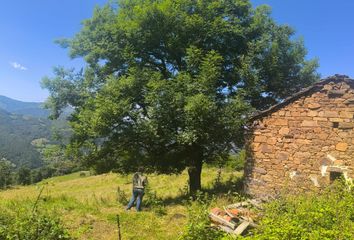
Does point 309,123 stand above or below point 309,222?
above

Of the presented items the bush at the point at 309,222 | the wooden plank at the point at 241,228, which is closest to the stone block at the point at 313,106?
the bush at the point at 309,222

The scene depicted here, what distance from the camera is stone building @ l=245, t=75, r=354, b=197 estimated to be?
42.4 feet

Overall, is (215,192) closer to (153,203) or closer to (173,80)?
(153,203)

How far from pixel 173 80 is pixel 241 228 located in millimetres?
7102

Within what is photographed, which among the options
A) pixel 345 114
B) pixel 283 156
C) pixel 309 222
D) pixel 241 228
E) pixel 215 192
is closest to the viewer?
pixel 309 222

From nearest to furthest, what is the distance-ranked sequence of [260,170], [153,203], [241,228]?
1. [241,228]
2. [153,203]
3. [260,170]

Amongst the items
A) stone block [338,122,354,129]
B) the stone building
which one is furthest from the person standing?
stone block [338,122,354,129]

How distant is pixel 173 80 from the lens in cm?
1490

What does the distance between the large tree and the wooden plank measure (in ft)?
15.4

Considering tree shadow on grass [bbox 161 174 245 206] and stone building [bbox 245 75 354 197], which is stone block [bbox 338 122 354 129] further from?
tree shadow on grass [bbox 161 174 245 206]

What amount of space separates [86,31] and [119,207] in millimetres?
8372

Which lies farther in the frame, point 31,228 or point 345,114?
point 345,114

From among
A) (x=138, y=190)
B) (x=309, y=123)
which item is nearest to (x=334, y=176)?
(x=309, y=123)

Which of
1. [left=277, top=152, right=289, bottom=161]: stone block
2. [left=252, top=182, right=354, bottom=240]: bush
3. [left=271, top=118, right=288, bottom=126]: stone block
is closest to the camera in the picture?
[left=252, top=182, right=354, bottom=240]: bush
